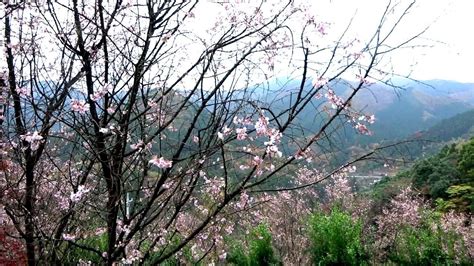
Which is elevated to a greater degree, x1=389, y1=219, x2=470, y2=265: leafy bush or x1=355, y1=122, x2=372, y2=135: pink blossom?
x1=355, y1=122, x2=372, y2=135: pink blossom

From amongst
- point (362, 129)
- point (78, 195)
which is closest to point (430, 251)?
point (362, 129)

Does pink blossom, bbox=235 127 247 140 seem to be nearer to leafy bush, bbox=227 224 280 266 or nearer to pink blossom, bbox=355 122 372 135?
pink blossom, bbox=355 122 372 135

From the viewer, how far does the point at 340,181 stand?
1478 centimetres

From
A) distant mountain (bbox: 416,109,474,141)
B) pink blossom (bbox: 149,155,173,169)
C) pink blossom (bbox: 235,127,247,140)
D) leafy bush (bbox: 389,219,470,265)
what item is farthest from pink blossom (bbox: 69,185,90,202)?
distant mountain (bbox: 416,109,474,141)

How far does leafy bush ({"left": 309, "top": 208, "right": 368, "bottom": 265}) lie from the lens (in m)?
6.48

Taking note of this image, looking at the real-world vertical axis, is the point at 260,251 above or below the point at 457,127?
below

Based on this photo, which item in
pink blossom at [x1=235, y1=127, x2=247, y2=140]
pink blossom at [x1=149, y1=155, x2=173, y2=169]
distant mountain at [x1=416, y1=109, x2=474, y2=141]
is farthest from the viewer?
distant mountain at [x1=416, y1=109, x2=474, y2=141]

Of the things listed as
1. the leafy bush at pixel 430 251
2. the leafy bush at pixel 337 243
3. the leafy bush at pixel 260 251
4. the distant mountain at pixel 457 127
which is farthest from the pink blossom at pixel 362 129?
the distant mountain at pixel 457 127

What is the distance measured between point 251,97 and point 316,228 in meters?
4.70

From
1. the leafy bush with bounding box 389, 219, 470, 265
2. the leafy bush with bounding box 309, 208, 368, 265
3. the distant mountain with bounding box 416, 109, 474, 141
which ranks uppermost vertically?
the distant mountain with bounding box 416, 109, 474, 141

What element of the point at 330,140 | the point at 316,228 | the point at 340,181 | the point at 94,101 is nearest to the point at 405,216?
the point at 340,181

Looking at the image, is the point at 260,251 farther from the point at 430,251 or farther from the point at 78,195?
the point at 78,195

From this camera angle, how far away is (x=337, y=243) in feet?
21.4

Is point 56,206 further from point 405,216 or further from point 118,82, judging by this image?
point 405,216
